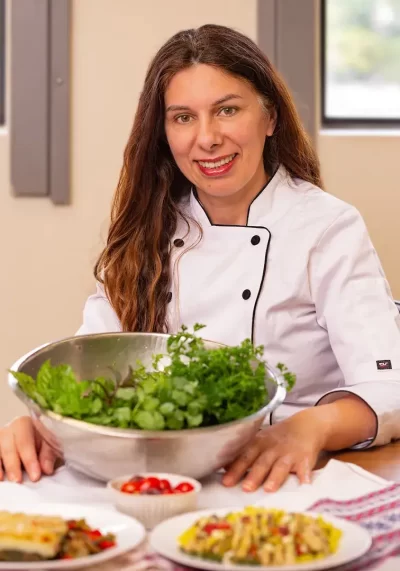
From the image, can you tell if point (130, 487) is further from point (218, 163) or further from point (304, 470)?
point (218, 163)

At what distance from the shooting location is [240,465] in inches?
54.1

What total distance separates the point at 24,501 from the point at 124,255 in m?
0.94

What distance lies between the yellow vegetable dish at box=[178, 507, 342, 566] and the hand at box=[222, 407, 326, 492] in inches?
12.7

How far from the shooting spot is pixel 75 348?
1.57m

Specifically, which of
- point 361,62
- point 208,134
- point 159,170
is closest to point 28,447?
point 208,134

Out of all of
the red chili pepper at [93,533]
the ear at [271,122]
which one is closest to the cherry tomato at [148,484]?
the red chili pepper at [93,533]

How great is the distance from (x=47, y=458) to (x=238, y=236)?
0.80 meters

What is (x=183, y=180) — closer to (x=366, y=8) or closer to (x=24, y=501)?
(x=24, y=501)

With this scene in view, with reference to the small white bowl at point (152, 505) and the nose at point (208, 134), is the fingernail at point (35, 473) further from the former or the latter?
the nose at point (208, 134)

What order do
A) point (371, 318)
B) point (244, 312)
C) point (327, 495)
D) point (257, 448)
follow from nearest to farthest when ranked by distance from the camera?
point (327, 495), point (257, 448), point (371, 318), point (244, 312)

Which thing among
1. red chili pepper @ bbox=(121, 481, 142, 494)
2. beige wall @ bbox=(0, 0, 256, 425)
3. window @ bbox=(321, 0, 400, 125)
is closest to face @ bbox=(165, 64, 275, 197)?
red chili pepper @ bbox=(121, 481, 142, 494)

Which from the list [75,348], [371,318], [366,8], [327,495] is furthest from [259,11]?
[327,495]

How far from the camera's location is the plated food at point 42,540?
3.15ft

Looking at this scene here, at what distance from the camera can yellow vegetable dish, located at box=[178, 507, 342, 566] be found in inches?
37.4
